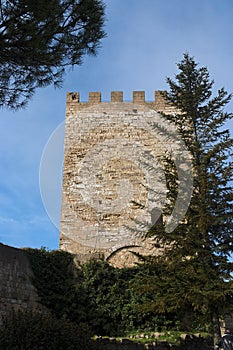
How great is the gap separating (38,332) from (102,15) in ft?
16.6

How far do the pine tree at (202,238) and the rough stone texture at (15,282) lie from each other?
2610mm

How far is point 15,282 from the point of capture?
899cm

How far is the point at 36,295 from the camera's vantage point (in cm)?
941

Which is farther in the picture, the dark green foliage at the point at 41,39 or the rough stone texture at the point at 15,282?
the rough stone texture at the point at 15,282

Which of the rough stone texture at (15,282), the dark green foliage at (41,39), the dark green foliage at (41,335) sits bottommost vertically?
the dark green foliage at (41,335)

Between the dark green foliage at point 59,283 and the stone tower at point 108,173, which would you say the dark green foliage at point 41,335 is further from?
the stone tower at point 108,173

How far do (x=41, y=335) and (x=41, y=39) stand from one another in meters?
4.31

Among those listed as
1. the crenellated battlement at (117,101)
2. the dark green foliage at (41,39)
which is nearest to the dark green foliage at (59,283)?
the dark green foliage at (41,39)

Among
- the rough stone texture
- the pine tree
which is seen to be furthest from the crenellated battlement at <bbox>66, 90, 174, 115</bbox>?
the rough stone texture

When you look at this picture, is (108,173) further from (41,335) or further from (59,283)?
(41,335)

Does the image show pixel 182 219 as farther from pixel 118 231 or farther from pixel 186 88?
pixel 118 231

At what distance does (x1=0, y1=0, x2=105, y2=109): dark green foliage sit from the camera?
20.2 ft

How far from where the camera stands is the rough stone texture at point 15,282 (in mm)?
8664

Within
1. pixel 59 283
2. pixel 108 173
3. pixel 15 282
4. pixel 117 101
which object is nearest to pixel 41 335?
pixel 15 282
